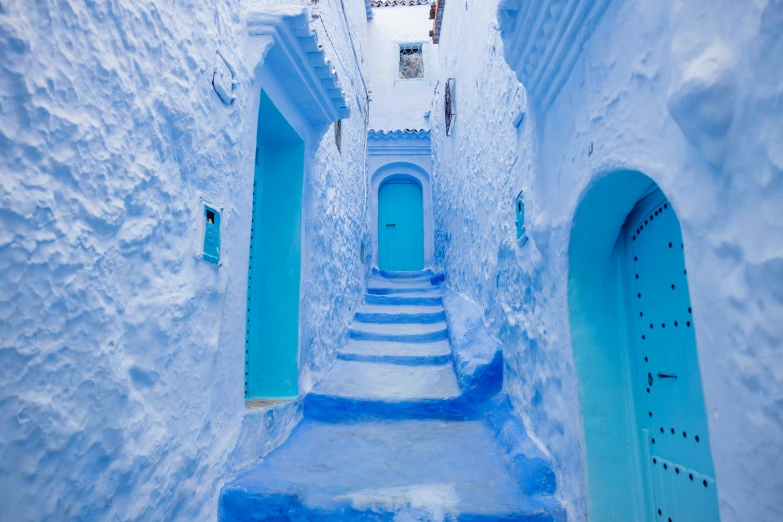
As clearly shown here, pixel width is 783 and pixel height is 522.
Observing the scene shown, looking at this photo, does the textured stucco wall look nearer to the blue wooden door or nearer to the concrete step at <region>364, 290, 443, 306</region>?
the concrete step at <region>364, 290, 443, 306</region>

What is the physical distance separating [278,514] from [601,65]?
2.46 m

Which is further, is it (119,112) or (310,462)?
(310,462)

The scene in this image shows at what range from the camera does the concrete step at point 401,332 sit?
5078mm

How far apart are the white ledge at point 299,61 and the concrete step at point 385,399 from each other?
212cm

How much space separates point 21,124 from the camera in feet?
3.60

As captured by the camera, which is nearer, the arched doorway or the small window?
the arched doorway

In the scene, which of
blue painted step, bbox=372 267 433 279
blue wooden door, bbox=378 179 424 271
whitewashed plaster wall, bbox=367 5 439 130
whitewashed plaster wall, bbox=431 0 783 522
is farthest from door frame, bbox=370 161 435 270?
whitewashed plaster wall, bbox=431 0 783 522

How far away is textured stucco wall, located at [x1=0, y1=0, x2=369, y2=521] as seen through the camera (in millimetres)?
1104

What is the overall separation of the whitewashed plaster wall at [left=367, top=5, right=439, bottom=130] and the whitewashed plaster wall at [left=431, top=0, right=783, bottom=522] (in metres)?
6.87

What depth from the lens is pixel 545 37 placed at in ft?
7.00

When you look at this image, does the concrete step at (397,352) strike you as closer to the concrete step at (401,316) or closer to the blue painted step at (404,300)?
the concrete step at (401,316)

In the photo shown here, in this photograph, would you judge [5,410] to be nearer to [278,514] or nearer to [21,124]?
[21,124]

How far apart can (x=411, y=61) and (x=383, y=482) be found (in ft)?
29.8

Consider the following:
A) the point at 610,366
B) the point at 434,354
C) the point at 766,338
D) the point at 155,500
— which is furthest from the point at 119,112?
the point at 434,354
